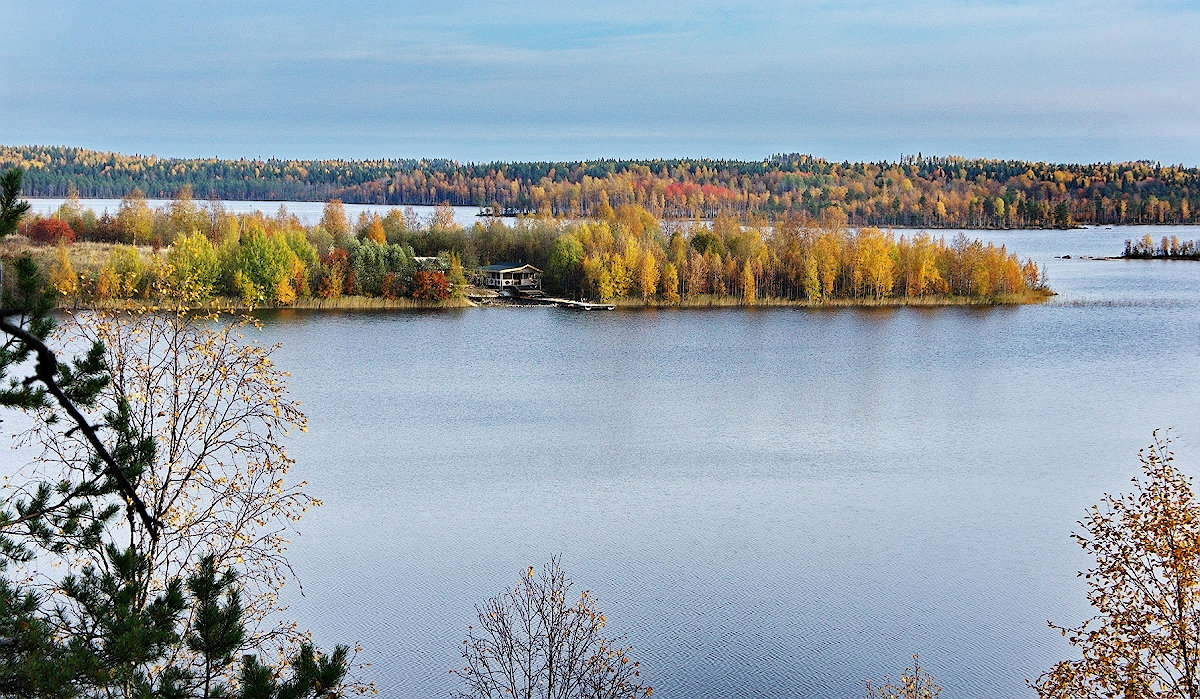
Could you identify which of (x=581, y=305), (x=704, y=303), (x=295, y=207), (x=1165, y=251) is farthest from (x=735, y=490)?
(x=295, y=207)

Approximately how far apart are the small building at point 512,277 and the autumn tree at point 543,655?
38351 millimetres

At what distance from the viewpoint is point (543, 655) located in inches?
391

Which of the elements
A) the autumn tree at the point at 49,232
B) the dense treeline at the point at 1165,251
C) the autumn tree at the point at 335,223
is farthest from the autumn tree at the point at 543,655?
the dense treeline at the point at 1165,251

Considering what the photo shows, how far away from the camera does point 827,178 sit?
349 feet

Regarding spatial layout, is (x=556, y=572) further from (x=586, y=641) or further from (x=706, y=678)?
(x=706, y=678)

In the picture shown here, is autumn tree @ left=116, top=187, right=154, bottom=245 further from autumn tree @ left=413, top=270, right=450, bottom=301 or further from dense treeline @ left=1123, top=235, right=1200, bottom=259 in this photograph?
dense treeline @ left=1123, top=235, right=1200, bottom=259

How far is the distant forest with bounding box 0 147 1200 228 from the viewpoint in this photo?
89.4 meters

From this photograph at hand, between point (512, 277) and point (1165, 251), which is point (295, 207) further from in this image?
point (1165, 251)

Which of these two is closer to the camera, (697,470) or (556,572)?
(556,572)

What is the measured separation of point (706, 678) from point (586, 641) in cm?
129

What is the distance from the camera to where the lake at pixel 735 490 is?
11.0 metres

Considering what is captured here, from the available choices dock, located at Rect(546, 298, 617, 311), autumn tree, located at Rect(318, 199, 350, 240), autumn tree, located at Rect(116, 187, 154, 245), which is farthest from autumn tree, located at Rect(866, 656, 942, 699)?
autumn tree, located at Rect(116, 187, 154, 245)

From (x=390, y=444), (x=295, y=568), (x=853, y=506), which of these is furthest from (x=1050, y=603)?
(x=390, y=444)

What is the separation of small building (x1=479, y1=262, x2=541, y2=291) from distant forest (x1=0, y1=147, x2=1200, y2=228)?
103 ft
